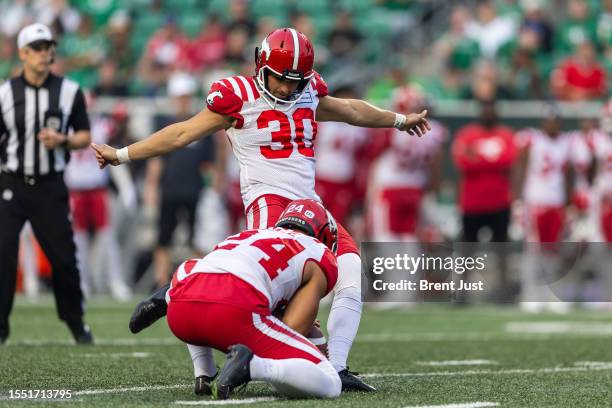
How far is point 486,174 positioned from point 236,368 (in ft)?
26.5

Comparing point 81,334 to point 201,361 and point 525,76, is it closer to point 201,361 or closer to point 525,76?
point 201,361

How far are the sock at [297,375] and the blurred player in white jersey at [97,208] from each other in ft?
25.4

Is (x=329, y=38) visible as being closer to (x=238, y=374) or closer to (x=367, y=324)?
(x=367, y=324)

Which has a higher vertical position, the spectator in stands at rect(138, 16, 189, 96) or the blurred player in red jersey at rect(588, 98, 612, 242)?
the spectator in stands at rect(138, 16, 189, 96)

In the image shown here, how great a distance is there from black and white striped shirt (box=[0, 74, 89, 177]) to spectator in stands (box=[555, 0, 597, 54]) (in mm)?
9642

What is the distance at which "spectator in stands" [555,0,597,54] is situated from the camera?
16391 mm

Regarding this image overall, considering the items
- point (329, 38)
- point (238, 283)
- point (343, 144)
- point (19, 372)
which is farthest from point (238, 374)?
point (329, 38)

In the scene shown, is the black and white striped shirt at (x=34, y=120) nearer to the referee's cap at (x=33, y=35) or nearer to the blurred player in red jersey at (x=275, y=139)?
the referee's cap at (x=33, y=35)

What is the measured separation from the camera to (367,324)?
10469 mm

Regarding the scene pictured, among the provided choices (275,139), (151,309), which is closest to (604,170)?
(275,139)

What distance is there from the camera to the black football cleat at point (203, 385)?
5406mm

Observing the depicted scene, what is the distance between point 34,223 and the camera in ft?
25.7

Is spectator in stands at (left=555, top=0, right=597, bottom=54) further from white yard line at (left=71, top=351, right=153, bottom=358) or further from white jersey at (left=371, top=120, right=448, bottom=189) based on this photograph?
white yard line at (left=71, top=351, right=153, bottom=358)

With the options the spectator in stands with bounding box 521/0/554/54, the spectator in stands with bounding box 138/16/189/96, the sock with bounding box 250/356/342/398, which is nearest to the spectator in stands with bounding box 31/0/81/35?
the spectator in stands with bounding box 138/16/189/96
